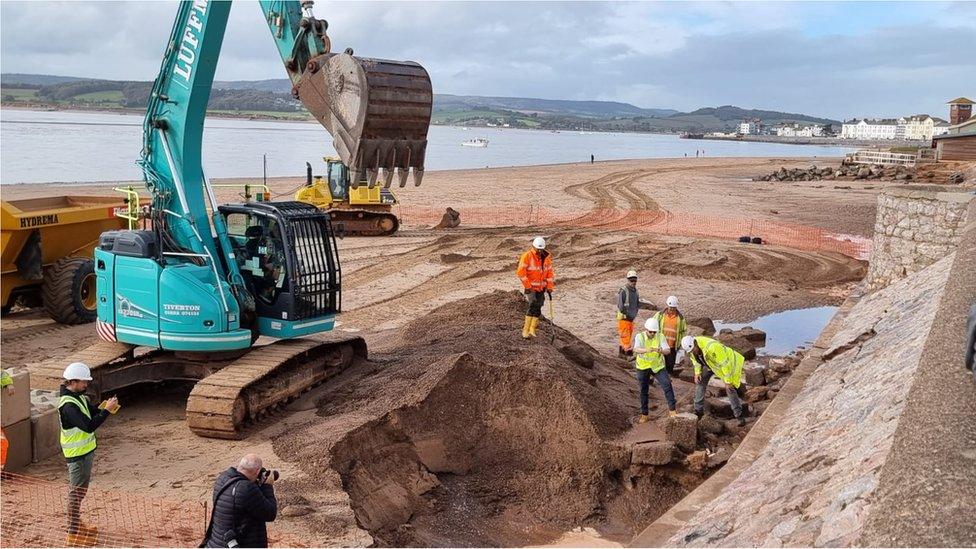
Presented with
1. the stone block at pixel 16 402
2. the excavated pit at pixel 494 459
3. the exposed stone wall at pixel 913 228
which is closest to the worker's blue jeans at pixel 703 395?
the excavated pit at pixel 494 459

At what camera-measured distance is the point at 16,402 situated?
8.55 meters

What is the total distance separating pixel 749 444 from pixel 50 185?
42.3 m

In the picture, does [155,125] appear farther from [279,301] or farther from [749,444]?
[749,444]

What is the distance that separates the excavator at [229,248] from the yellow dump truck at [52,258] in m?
4.87

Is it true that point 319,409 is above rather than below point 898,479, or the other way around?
below

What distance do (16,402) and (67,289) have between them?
267 inches

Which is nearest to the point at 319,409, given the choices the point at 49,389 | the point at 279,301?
the point at 279,301

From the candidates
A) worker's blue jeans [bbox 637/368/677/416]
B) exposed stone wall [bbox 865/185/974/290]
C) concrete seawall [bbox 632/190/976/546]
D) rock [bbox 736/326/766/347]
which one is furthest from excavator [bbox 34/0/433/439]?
exposed stone wall [bbox 865/185/974/290]

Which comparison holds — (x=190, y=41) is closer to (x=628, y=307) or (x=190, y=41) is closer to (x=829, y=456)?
(x=628, y=307)

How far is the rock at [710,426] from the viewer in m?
10.2

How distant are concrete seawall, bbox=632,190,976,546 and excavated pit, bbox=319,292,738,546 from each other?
1.13 meters

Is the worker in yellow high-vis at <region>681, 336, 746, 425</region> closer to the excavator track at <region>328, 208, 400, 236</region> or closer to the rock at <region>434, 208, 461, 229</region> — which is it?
the excavator track at <region>328, 208, 400, 236</region>

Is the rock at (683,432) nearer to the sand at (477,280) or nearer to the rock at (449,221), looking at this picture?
the sand at (477,280)

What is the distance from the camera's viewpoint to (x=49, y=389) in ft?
32.4
